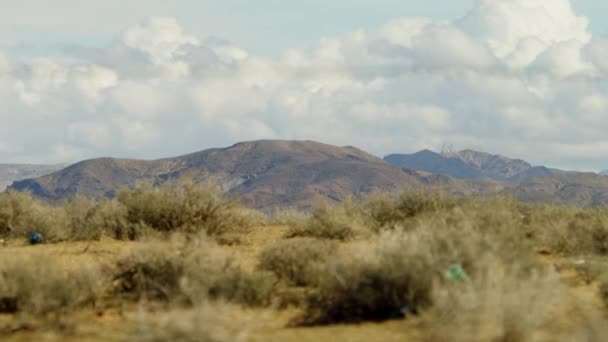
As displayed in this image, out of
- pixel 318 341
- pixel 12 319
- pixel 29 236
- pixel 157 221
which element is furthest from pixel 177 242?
pixel 29 236

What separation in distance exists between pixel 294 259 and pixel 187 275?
3417 mm

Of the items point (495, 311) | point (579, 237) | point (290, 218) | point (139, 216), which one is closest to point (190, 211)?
point (139, 216)

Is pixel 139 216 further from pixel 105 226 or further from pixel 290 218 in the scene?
pixel 290 218

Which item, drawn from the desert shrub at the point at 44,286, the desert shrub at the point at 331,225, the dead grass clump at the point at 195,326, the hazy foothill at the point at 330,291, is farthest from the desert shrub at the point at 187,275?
the desert shrub at the point at 331,225

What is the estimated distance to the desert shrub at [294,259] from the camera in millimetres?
18491

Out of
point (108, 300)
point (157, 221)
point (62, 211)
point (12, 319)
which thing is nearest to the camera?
point (12, 319)

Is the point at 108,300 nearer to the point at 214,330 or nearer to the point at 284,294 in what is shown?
the point at 284,294

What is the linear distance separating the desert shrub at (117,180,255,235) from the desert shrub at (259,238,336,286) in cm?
791

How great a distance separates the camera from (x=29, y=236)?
96.0 feet

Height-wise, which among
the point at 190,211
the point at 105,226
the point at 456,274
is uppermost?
the point at 190,211

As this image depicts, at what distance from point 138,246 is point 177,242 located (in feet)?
3.72

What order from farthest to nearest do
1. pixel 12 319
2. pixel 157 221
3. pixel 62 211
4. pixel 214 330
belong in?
pixel 62 211 < pixel 157 221 < pixel 12 319 < pixel 214 330

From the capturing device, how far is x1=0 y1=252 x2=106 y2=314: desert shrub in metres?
14.8

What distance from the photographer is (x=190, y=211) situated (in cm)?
2744
